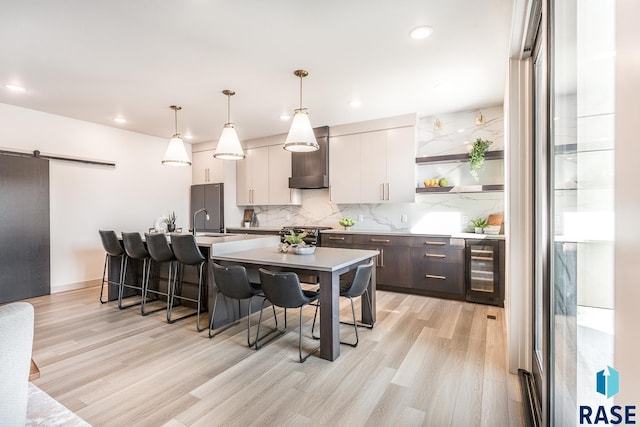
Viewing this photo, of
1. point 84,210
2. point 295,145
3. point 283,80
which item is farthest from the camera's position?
point 84,210

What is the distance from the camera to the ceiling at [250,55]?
2213 millimetres

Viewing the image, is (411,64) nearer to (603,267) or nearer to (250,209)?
(603,267)

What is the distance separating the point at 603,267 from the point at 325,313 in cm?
195

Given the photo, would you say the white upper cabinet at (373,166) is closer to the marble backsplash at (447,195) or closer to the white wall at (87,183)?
the marble backsplash at (447,195)

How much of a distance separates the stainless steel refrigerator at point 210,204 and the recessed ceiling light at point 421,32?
4495 mm

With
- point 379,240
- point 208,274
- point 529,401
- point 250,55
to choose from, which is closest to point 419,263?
point 379,240

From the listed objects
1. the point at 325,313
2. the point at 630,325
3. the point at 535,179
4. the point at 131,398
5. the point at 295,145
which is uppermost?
the point at 295,145

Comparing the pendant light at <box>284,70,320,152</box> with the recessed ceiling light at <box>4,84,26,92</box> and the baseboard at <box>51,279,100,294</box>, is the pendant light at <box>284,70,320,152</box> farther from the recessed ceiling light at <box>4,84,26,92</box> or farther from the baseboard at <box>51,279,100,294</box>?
the baseboard at <box>51,279,100,294</box>

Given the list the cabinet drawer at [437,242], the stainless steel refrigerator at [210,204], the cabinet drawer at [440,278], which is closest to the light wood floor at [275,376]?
the cabinet drawer at [440,278]

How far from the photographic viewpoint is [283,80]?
11.0 feet

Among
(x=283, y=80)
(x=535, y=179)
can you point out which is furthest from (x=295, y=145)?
(x=535, y=179)

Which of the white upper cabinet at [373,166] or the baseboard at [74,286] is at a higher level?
the white upper cabinet at [373,166]

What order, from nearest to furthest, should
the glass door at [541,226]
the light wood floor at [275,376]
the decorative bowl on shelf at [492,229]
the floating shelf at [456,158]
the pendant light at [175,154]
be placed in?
the glass door at [541,226]
the light wood floor at [275,376]
the pendant light at [175,154]
the decorative bowl on shelf at [492,229]
the floating shelf at [456,158]

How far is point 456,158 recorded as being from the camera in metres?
4.34
